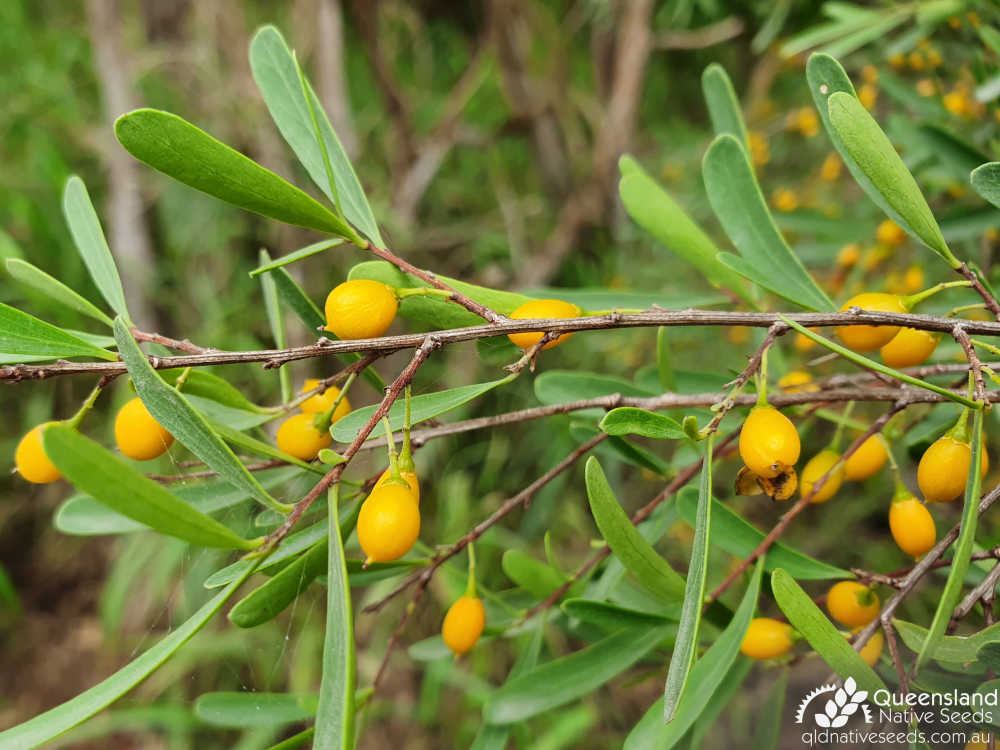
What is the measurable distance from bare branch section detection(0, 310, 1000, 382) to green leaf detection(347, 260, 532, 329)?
42 millimetres

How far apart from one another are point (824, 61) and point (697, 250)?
6.7 inches

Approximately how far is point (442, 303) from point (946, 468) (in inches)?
14.3

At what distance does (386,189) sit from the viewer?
6.06ft

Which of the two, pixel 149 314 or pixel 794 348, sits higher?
pixel 149 314

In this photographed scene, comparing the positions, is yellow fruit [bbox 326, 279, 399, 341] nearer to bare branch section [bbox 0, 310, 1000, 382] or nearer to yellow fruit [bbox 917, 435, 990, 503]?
bare branch section [bbox 0, 310, 1000, 382]

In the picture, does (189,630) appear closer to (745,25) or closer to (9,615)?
(745,25)

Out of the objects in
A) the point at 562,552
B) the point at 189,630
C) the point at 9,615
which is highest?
the point at 189,630

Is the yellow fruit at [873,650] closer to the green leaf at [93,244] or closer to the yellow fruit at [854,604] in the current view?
the yellow fruit at [854,604]

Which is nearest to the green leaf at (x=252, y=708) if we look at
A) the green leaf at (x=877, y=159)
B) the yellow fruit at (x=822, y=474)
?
the yellow fruit at (x=822, y=474)

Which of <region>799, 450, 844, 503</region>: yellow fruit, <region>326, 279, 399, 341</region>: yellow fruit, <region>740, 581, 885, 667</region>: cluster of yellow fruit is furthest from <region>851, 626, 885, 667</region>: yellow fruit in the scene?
<region>326, 279, 399, 341</region>: yellow fruit

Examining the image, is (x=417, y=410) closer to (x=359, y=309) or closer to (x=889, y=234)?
(x=359, y=309)

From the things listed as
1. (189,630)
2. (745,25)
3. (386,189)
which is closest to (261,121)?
(386,189)

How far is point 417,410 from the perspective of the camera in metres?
0.46

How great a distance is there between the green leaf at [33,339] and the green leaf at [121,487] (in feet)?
0.39
